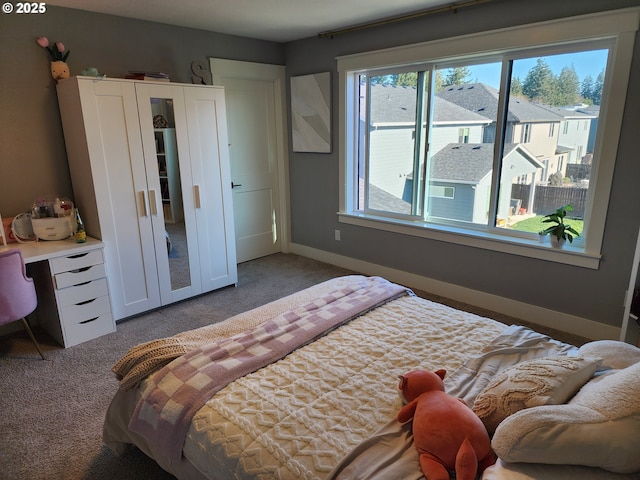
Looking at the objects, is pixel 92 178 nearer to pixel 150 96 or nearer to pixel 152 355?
pixel 150 96

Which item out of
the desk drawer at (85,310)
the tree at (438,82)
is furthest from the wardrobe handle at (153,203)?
the tree at (438,82)

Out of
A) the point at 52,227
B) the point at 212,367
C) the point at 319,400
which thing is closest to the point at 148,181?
the point at 52,227

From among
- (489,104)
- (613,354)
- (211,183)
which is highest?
(489,104)

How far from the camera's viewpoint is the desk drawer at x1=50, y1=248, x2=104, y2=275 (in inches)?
106

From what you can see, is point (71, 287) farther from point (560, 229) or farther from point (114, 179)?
point (560, 229)

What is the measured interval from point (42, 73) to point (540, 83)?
11.8 feet

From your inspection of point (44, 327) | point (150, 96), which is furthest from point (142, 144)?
point (44, 327)

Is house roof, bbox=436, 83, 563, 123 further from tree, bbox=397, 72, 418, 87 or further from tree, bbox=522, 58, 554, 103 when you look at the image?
tree, bbox=397, 72, 418, 87

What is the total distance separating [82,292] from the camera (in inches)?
112

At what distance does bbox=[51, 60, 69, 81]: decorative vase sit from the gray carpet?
1882 millimetres

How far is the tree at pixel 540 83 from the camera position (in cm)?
286

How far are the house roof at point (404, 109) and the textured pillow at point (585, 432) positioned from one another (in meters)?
2.62

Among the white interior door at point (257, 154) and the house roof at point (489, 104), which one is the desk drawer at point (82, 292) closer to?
the white interior door at point (257, 154)

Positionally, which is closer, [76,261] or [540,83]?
[76,261]
